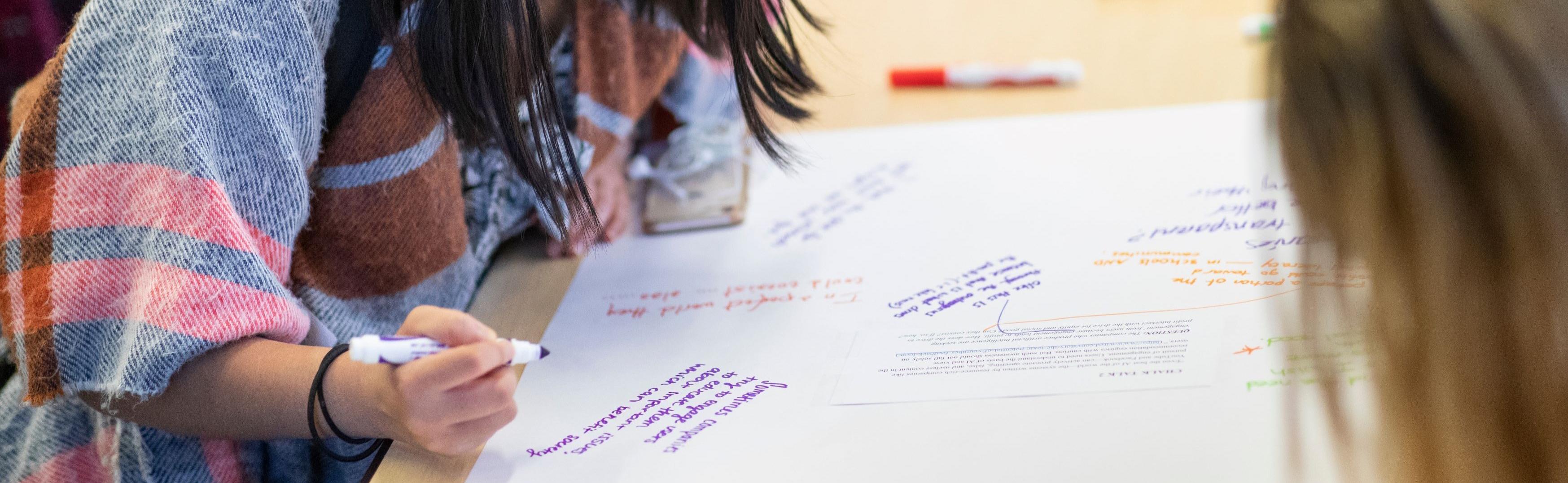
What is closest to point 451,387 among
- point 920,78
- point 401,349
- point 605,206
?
point 401,349

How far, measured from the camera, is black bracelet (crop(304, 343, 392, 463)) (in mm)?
460

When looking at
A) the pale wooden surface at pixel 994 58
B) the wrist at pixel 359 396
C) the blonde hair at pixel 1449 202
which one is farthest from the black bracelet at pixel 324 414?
the blonde hair at pixel 1449 202

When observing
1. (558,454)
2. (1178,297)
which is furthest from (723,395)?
(1178,297)

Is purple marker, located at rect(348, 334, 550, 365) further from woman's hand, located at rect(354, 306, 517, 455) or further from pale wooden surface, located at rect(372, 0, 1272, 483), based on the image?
pale wooden surface, located at rect(372, 0, 1272, 483)

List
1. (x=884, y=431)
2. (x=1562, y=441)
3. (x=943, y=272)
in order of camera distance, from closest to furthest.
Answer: (x=1562, y=441) < (x=884, y=431) < (x=943, y=272)

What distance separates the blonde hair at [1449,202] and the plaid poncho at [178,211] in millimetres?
426

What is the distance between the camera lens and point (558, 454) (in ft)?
1.49

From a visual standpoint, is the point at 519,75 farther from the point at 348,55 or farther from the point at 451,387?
the point at 451,387

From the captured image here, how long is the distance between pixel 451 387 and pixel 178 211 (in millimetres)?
149

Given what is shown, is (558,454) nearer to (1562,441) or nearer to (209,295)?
(209,295)

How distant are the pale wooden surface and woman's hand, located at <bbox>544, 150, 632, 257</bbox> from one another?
0.01 m

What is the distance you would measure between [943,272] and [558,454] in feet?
0.76

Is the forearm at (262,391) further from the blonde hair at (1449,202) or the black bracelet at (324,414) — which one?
the blonde hair at (1449,202)

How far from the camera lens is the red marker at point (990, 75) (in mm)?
831
